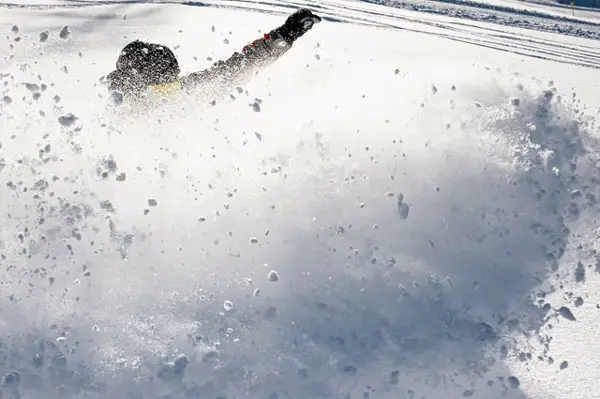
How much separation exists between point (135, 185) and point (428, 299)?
8.27ft

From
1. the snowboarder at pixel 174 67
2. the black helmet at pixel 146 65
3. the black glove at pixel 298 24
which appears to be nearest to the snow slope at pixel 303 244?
the snowboarder at pixel 174 67

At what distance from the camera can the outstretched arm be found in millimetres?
6547

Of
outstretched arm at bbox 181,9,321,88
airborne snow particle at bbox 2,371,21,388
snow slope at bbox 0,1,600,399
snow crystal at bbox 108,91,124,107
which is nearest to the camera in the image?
airborne snow particle at bbox 2,371,21,388

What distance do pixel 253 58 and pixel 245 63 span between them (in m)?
0.09

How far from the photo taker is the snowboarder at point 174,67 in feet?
20.0

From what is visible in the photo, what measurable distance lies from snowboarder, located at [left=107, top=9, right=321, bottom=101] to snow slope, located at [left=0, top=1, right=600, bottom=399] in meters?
0.27

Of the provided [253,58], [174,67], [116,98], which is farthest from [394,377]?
[116,98]

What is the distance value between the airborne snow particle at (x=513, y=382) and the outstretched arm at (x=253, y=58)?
3.62 meters

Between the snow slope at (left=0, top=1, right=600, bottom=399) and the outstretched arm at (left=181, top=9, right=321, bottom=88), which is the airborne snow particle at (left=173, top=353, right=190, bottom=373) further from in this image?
the outstretched arm at (left=181, top=9, right=321, bottom=88)

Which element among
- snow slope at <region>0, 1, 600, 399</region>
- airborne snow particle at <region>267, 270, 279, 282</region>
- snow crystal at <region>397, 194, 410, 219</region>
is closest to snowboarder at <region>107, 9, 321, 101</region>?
snow slope at <region>0, 1, 600, 399</region>

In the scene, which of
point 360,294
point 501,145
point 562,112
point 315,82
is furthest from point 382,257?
point 315,82

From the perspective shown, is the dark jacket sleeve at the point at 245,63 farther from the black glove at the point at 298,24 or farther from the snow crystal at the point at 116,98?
the snow crystal at the point at 116,98

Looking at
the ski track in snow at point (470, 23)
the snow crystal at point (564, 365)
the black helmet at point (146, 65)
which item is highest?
the ski track in snow at point (470, 23)

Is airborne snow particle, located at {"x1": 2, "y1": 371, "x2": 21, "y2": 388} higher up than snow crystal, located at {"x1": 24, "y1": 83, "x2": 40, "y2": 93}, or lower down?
lower down
